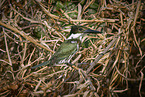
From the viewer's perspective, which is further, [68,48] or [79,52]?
[68,48]

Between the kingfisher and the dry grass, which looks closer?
the dry grass

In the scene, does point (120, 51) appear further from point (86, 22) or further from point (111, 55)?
point (86, 22)

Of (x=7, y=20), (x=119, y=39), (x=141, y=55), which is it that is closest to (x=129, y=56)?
(x=141, y=55)

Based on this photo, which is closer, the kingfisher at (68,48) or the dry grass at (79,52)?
the dry grass at (79,52)
